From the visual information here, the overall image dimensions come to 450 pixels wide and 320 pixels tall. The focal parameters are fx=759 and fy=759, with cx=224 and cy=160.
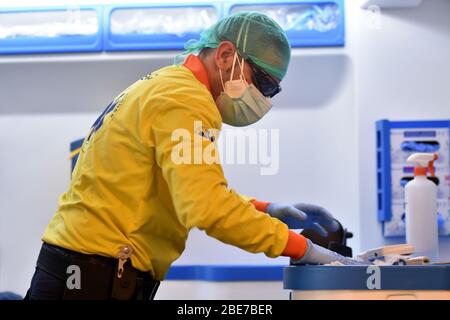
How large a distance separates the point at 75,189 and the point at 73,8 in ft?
4.76

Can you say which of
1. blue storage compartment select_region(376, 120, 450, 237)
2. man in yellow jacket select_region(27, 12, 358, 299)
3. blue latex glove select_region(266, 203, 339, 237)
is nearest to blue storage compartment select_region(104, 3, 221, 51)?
blue storage compartment select_region(376, 120, 450, 237)

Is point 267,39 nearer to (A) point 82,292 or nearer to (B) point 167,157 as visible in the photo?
(B) point 167,157

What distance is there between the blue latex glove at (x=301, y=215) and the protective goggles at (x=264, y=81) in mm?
243

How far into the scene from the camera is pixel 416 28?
8.31ft

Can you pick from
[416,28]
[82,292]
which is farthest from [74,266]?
[416,28]

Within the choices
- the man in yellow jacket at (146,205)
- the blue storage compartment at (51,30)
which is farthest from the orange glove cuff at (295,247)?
the blue storage compartment at (51,30)

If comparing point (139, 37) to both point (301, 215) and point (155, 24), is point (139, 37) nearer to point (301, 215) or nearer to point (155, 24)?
point (155, 24)

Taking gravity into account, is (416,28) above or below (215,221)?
above

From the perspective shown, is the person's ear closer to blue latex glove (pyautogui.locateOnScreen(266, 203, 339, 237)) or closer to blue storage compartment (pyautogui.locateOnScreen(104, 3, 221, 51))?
blue latex glove (pyautogui.locateOnScreen(266, 203, 339, 237))

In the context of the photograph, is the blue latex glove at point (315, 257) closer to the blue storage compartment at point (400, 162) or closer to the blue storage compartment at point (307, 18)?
the blue storage compartment at point (400, 162)

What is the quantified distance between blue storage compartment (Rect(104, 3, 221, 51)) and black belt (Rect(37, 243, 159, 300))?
4.57ft

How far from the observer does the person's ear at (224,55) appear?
146cm

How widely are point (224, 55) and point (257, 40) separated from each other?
0.07 meters
